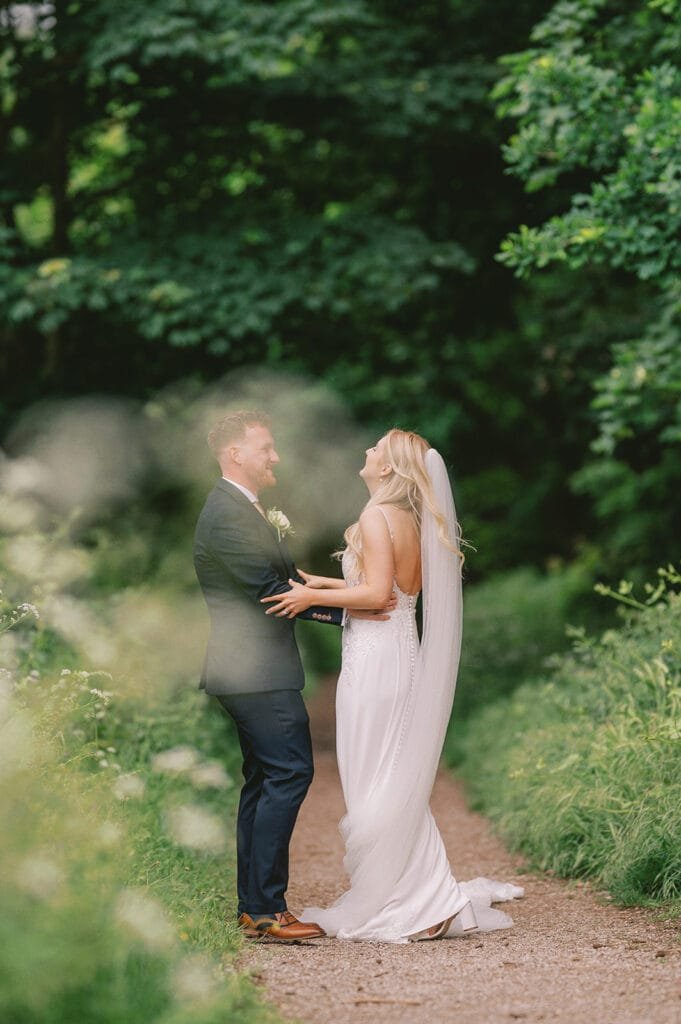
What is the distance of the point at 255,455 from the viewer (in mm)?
5594

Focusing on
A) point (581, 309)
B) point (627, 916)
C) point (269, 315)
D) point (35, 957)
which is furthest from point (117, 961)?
point (581, 309)

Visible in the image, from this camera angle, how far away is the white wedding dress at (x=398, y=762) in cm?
558

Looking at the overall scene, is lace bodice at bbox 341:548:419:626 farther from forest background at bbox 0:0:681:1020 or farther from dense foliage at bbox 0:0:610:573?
dense foliage at bbox 0:0:610:573

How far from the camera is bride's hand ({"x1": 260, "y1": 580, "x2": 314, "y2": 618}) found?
5453 mm

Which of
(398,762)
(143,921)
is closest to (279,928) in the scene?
(398,762)

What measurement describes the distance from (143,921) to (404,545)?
2563mm

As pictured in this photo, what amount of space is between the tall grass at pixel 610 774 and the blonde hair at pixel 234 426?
7.37 ft

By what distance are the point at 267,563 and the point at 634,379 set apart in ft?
14.6

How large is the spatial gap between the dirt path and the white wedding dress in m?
0.18

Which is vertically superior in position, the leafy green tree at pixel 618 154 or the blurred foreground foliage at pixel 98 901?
the leafy green tree at pixel 618 154

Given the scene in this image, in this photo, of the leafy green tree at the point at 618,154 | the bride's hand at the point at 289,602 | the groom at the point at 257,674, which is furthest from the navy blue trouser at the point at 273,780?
the leafy green tree at the point at 618,154

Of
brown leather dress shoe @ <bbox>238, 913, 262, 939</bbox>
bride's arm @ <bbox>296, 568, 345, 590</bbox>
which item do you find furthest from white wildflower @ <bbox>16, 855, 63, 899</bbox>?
bride's arm @ <bbox>296, 568, 345, 590</bbox>

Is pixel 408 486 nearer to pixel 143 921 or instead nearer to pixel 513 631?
pixel 143 921

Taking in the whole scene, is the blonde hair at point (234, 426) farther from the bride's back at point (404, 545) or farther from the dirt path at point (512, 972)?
the dirt path at point (512, 972)
